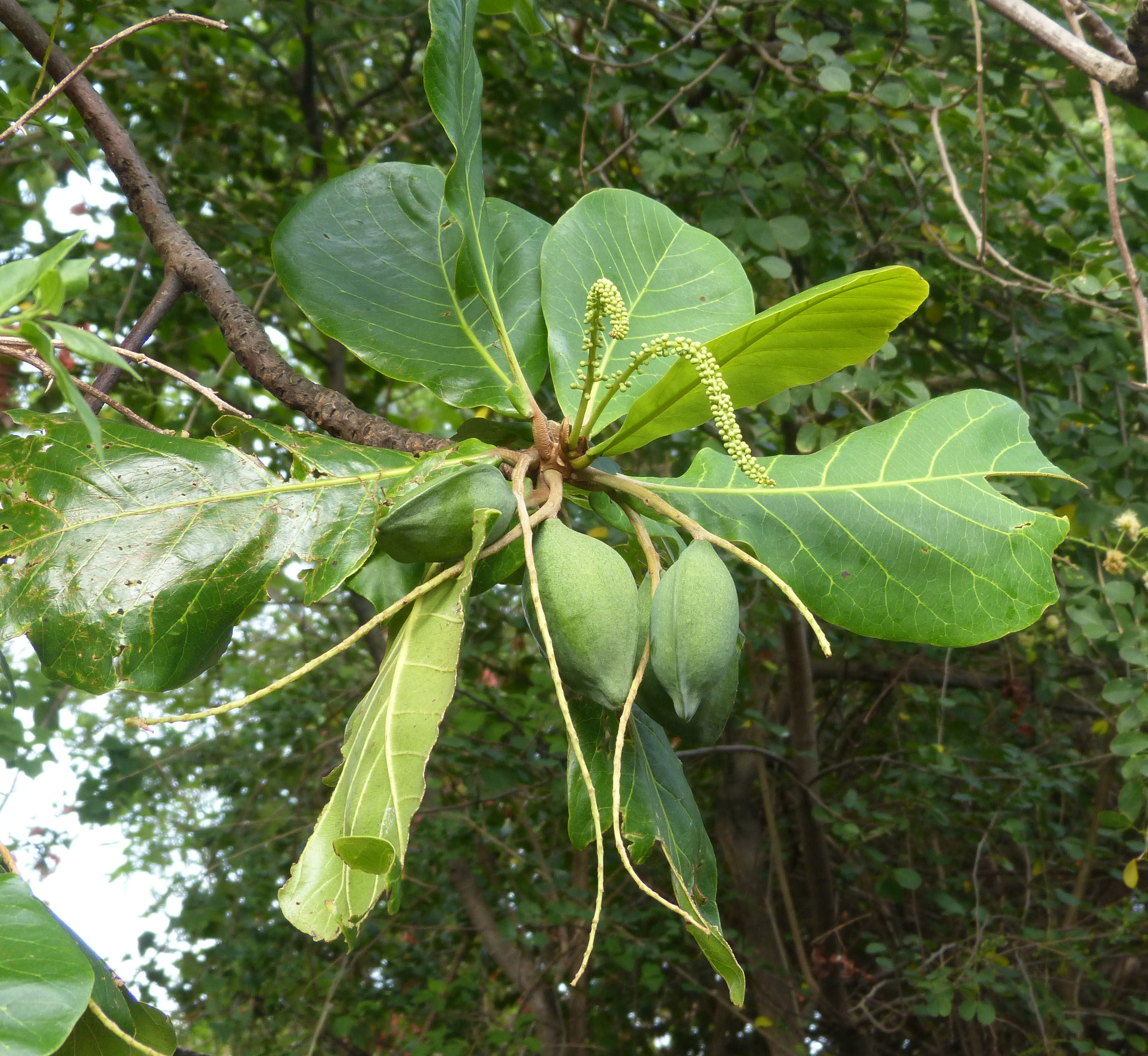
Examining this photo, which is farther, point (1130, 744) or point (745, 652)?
point (745, 652)

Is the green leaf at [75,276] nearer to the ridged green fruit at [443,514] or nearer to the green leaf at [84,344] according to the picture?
the green leaf at [84,344]

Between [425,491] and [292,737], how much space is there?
2850mm

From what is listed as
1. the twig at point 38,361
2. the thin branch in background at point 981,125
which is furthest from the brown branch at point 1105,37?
the twig at point 38,361

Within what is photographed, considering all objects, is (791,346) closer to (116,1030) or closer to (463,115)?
(463,115)

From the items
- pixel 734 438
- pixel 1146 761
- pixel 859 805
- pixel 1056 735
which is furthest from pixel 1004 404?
pixel 1056 735

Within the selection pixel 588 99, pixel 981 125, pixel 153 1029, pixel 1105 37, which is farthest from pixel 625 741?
pixel 588 99

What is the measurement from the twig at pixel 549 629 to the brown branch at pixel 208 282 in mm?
179

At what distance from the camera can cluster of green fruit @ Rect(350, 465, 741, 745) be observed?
70 cm

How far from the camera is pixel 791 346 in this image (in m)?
0.79

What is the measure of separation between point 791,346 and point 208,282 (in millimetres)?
655

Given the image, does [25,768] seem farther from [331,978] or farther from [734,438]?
[734,438]

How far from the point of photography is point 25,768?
205cm

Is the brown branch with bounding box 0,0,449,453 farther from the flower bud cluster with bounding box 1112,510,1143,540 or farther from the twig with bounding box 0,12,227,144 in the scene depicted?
the flower bud cluster with bounding box 1112,510,1143,540

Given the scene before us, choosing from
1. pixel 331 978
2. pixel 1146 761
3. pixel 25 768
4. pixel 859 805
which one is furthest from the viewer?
pixel 331 978
